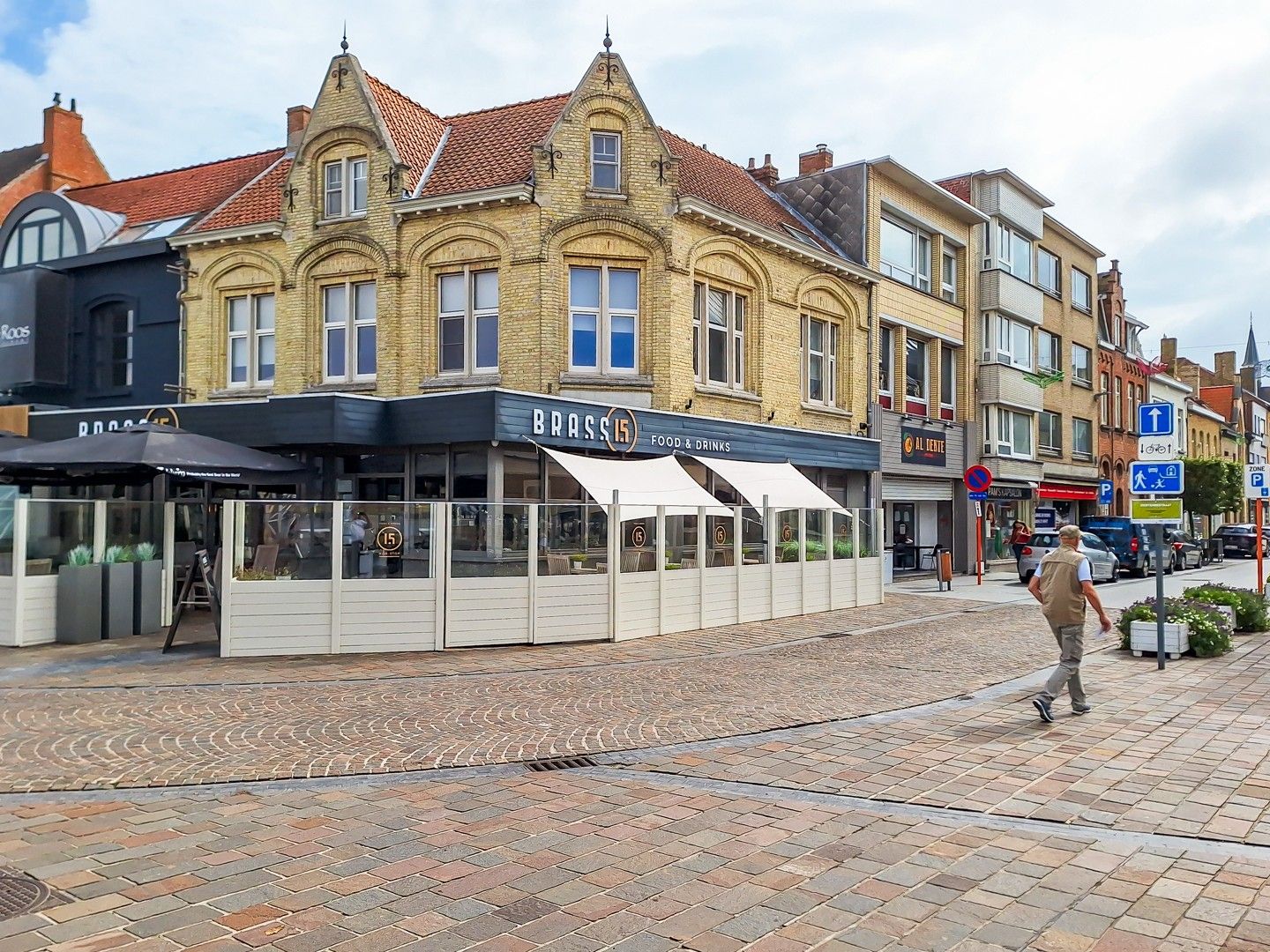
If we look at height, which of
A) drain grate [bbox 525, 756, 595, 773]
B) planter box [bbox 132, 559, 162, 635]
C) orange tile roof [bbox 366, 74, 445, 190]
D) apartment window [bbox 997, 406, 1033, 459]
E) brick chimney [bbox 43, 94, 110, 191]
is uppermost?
brick chimney [bbox 43, 94, 110, 191]

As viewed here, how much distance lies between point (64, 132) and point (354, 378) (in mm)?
18107

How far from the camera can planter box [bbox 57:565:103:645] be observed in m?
13.8

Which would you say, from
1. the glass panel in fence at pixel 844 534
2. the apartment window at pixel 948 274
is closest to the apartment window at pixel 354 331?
the glass panel in fence at pixel 844 534

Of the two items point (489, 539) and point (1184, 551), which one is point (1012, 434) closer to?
point (1184, 551)

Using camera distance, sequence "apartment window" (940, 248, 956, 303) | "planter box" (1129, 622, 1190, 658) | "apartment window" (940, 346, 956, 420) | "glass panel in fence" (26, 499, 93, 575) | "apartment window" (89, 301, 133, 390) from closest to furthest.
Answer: "planter box" (1129, 622, 1190, 658)
"glass panel in fence" (26, 499, 93, 575)
"apartment window" (89, 301, 133, 390)
"apartment window" (940, 346, 956, 420)
"apartment window" (940, 248, 956, 303)

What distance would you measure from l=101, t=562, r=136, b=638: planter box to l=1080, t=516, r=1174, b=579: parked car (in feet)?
83.0

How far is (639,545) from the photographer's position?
582 inches

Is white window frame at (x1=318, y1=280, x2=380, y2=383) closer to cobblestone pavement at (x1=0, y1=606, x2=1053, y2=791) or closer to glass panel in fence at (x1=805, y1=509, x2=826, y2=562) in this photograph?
glass panel in fence at (x1=805, y1=509, x2=826, y2=562)

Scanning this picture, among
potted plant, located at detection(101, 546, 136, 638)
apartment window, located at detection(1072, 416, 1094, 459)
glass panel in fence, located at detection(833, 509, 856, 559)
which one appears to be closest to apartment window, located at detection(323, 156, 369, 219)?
potted plant, located at detection(101, 546, 136, 638)

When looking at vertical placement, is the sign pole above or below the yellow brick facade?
below

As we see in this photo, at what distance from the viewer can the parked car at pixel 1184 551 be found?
33094 millimetres

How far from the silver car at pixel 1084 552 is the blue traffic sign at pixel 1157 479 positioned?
510 inches

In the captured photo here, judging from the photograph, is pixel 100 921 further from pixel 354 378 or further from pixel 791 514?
pixel 354 378

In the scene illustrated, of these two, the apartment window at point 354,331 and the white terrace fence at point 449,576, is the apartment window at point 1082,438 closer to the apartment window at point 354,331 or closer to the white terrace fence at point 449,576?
the white terrace fence at point 449,576
